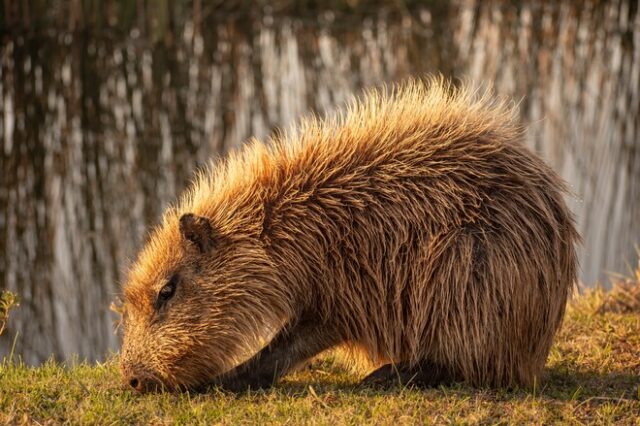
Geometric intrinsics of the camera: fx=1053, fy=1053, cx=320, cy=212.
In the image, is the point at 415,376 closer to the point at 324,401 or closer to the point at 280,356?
the point at 324,401

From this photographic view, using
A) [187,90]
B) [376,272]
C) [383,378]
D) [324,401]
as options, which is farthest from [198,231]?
[187,90]

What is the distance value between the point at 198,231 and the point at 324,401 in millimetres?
1134

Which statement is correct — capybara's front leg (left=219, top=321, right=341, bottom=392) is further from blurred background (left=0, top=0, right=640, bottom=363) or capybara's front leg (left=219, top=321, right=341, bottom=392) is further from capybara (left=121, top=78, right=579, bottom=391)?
blurred background (left=0, top=0, right=640, bottom=363)

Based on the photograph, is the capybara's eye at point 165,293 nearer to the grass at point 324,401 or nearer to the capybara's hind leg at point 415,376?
the grass at point 324,401

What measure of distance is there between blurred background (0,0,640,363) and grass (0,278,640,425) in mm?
3998

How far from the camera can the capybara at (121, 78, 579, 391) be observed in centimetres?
543

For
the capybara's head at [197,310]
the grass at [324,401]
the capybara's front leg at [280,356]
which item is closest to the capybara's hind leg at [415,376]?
the grass at [324,401]

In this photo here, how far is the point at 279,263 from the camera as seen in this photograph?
5551 mm

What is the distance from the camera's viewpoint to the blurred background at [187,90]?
10656 millimetres

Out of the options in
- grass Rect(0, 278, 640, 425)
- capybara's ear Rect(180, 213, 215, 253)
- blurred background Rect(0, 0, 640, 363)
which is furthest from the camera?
blurred background Rect(0, 0, 640, 363)

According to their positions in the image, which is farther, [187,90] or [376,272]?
[187,90]

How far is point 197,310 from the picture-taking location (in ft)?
18.1

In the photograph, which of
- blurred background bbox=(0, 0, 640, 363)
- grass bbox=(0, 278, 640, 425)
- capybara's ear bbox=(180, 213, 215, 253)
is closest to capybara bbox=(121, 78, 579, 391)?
capybara's ear bbox=(180, 213, 215, 253)

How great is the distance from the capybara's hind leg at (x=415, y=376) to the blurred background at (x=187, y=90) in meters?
4.56
